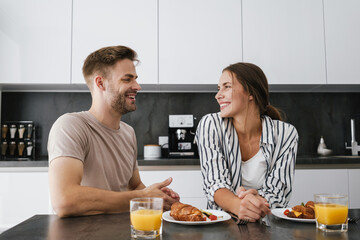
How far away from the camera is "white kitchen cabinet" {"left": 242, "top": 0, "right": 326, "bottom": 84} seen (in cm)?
283

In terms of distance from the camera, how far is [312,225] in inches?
36.4

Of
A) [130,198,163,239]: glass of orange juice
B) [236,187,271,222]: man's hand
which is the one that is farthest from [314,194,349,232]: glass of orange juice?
[130,198,163,239]: glass of orange juice

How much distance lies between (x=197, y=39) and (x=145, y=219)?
7.30 ft

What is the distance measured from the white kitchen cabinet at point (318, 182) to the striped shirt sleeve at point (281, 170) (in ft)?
3.60

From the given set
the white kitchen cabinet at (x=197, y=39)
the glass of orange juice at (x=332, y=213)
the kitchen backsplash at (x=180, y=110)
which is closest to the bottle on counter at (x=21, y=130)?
the kitchen backsplash at (x=180, y=110)

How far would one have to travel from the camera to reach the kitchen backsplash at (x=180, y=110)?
3.07 meters

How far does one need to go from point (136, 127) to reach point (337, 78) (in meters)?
1.81

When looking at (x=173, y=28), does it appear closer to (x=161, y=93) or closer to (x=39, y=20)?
(x=161, y=93)

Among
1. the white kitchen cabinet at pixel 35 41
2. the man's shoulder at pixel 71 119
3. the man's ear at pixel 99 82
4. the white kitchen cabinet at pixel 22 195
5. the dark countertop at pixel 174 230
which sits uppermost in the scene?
the white kitchen cabinet at pixel 35 41

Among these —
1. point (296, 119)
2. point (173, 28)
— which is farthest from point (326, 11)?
point (173, 28)

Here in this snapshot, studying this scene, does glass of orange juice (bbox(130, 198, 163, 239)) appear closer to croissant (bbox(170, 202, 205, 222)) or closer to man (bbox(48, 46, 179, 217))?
croissant (bbox(170, 202, 205, 222))

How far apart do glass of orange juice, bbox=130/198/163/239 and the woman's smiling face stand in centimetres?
82

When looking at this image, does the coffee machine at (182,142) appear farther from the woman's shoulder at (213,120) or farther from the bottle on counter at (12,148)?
the bottle on counter at (12,148)

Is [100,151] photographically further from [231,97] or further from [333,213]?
[333,213]
